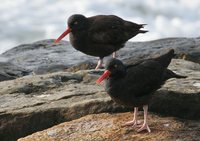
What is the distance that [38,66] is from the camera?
40.2 feet

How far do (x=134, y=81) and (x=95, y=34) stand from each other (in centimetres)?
278

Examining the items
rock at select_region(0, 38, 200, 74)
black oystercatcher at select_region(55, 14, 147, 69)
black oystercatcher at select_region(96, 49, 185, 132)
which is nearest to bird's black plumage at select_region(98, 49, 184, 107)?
black oystercatcher at select_region(96, 49, 185, 132)

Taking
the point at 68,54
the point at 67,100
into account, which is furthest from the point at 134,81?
the point at 68,54

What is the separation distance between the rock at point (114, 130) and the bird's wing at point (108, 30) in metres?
2.55

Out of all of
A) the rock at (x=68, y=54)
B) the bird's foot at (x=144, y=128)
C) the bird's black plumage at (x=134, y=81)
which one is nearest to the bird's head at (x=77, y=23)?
the rock at (x=68, y=54)

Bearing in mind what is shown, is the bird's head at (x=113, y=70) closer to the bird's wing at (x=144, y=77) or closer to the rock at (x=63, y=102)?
the bird's wing at (x=144, y=77)

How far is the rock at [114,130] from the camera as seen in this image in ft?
25.3

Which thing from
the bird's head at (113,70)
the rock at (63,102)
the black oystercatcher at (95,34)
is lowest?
the rock at (63,102)

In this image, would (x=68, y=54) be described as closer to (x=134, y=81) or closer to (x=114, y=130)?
(x=134, y=81)

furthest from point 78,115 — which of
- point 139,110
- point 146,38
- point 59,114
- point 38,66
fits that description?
point 146,38

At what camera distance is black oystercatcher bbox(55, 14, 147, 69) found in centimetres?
1066

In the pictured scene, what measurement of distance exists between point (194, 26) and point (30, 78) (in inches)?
554

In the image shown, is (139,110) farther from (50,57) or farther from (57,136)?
(50,57)

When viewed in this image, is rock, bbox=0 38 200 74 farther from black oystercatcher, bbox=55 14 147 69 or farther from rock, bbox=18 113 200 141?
rock, bbox=18 113 200 141
